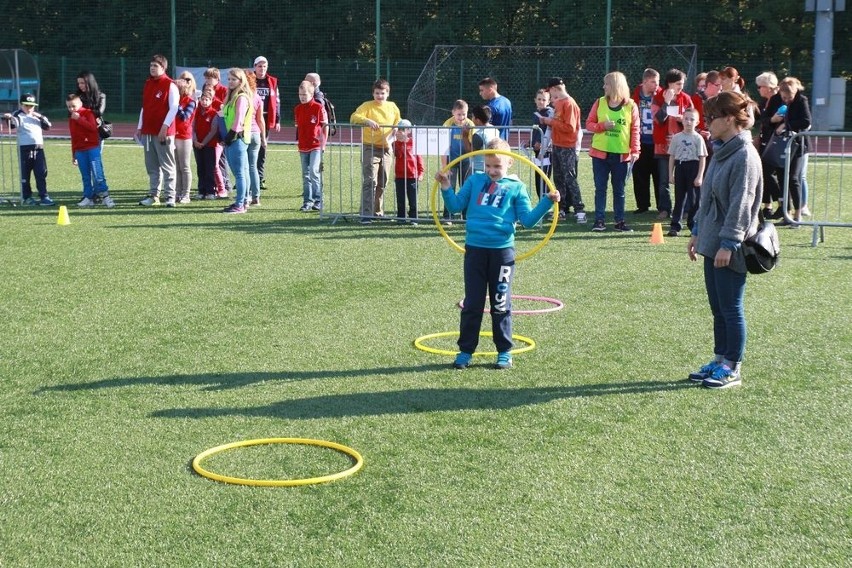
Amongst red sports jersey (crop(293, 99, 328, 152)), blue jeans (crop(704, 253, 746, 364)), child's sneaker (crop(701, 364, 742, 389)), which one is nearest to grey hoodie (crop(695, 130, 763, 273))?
blue jeans (crop(704, 253, 746, 364))

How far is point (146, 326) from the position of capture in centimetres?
872

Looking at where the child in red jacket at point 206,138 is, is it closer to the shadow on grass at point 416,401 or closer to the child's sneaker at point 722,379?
the shadow on grass at point 416,401

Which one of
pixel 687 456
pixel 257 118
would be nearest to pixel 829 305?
pixel 687 456

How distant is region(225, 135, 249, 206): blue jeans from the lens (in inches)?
592

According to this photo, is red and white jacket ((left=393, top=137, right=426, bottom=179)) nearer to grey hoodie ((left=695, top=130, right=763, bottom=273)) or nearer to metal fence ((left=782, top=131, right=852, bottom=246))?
metal fence ((left=782, top=131, right=852, bottom=246))

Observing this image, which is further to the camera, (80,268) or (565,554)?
(80,268)

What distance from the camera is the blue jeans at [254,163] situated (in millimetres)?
15742

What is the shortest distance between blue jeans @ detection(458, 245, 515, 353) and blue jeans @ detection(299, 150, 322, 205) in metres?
8.11

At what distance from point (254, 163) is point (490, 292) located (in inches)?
359

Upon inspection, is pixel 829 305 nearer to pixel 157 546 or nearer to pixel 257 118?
pixel 157 546

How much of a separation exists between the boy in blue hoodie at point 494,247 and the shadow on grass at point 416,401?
0.58m

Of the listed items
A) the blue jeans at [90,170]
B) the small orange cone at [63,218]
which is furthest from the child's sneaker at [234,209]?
the small orange cone at [63,218]

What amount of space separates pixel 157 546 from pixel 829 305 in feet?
21.9

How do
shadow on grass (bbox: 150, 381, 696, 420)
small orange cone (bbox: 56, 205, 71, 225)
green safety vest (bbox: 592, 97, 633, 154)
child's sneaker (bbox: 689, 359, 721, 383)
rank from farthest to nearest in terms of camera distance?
small orange cone (bbox: 56, 205, 71, 225)
green safety vest (bbox: 592, 97, 633, 154)
child's sneaker (bbox: 689, 359, 721, 383)
shadow on grass (bbox: 150, 381, 696, 420)
